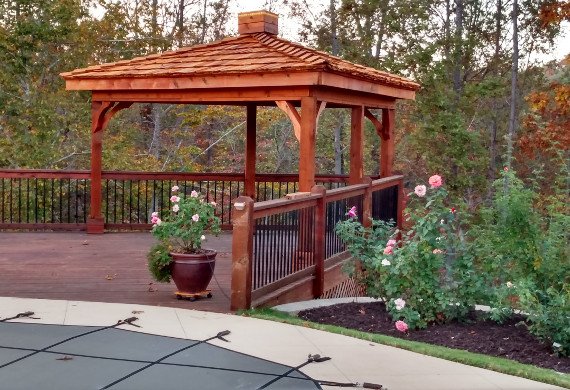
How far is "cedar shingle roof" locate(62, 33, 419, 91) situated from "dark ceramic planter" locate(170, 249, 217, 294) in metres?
3.02

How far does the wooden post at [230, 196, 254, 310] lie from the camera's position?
7.14 meters

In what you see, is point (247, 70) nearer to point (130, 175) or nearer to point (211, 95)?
point (211, 95)

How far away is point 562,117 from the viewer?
24297 millimetres

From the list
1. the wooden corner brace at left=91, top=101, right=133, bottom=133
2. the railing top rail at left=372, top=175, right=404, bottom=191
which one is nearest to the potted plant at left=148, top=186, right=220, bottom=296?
the railing top rail at left=372, top=175, right=404, bottom=191

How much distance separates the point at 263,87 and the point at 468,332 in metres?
4.60

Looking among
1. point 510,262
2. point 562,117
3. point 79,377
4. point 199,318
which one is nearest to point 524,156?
point 562,117

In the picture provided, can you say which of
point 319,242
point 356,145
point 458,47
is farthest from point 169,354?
point 458,47

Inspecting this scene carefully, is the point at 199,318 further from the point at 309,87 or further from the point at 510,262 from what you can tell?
the point at 309,87

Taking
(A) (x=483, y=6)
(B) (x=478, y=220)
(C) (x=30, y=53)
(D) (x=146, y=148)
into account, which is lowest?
(B) (x=478, y=220)

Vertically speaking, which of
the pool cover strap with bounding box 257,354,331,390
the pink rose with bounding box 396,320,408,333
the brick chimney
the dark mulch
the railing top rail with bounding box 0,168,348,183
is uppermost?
the brick chimney

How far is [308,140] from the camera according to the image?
9.80 meters

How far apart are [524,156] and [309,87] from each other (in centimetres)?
1684

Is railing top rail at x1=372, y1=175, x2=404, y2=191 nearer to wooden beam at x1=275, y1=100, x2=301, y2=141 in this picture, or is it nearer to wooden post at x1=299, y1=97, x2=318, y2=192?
wooden post at x1=299, y1=97, x2=318, y2=192

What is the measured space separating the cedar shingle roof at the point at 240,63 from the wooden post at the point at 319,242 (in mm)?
1683
